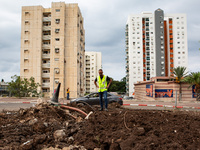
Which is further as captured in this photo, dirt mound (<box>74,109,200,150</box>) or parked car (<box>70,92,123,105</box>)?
parked car (<box>70,92,123,105</box>)

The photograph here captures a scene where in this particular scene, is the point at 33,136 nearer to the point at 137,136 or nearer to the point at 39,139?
the point at 39,139

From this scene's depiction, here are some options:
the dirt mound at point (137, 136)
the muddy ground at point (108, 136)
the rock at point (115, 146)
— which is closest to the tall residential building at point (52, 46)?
the muddy ground at point (108, 136)

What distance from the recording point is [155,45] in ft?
259

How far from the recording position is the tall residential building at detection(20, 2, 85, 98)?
1740 inches

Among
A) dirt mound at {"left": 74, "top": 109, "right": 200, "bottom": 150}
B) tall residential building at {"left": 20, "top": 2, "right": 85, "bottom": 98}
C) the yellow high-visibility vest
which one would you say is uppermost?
tall residential building at {"left": 20, "top": 2, "right": 85, "bottom": 98}

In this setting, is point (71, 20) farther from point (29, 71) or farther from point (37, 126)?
point (37, 126)

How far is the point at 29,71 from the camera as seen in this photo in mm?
44750

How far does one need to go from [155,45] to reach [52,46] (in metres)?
50.9

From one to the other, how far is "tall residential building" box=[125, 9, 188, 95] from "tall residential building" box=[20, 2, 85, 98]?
39.2 m

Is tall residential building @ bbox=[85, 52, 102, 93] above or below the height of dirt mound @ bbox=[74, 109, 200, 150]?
above

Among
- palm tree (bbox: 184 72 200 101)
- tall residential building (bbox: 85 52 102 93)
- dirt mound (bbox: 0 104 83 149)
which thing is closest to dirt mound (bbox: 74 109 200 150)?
dirt mound (bbox: 0 104 83 149)

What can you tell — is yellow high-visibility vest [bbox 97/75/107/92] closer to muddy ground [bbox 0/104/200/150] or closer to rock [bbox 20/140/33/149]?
muddy ground [bbox 0/104/200/150]

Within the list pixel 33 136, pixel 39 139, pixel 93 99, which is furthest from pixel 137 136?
pixel 93 99

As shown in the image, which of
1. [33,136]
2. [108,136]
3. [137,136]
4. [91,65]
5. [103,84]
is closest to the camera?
[137,136]
